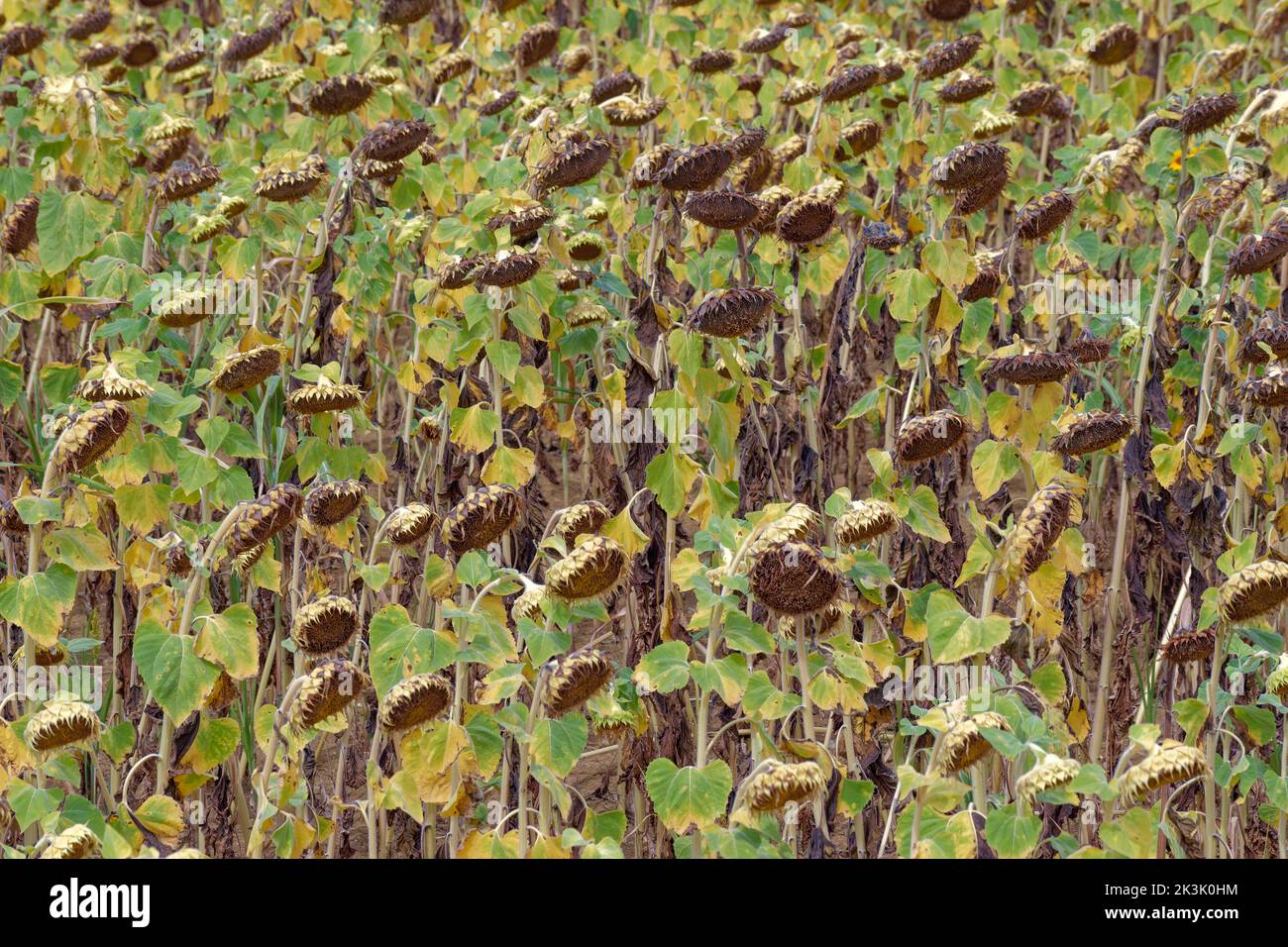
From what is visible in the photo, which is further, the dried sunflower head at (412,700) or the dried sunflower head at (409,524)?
the dried sunflower head at (409,524)

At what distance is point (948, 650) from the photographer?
226 cm

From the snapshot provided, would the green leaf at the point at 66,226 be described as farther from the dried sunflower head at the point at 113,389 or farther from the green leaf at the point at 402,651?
the green leaf at the point at 402,651

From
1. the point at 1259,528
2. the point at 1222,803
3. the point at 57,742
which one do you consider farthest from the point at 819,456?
the point at 57,742

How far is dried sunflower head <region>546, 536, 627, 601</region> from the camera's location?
6.95 ft

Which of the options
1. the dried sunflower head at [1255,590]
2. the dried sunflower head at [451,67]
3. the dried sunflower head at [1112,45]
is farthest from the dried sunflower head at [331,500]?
the dried sunflower head at [1112,45]

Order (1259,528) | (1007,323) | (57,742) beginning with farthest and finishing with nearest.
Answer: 1. (1007,323)
2. (1259,528)
3. (57,742)

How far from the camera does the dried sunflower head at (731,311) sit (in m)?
2.80

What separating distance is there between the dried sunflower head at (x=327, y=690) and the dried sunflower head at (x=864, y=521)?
0.79 metres

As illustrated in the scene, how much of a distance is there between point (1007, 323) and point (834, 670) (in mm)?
1677

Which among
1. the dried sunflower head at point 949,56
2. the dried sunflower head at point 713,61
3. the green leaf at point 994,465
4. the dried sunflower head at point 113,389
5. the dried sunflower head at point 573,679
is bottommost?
the dried sunflower head at point 573,679

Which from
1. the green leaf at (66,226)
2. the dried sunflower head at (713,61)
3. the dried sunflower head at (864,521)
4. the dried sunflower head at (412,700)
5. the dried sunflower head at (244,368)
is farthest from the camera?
the dried sunflower head at (713,61)

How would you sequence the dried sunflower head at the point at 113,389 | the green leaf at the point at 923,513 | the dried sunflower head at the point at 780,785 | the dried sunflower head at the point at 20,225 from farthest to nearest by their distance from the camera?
the dried sunflower head at the point at 20,225
the green leaf at the point at 923,513
the dried sunflower head at the point at 113,389
the dried sunflower head at the point at 780,785

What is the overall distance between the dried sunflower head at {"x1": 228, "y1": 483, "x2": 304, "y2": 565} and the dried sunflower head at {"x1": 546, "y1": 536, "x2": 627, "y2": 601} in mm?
451
